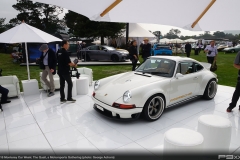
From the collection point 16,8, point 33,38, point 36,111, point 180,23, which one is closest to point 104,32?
point 33,38

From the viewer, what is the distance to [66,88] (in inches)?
228

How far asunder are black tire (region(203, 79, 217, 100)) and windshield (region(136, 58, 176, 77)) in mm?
1589

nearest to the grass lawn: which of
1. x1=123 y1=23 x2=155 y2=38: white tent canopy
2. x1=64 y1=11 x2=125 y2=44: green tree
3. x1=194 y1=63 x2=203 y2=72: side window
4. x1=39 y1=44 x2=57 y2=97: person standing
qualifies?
x1=194 y1=63 x2=203 y2=72: side window

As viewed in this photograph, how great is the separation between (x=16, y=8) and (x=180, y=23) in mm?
43933

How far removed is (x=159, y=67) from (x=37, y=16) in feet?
135

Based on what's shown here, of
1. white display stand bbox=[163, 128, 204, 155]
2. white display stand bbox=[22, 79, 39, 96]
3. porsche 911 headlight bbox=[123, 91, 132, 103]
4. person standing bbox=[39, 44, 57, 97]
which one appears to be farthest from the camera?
white display stand bbox=[22, 79, 39, 96]

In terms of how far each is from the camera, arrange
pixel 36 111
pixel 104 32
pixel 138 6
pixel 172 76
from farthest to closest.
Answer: pixel 104 32 → pixel 36 111 → pixel 172 76 → pixel 138 6

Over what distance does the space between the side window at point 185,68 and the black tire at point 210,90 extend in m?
0.85

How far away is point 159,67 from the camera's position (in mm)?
4883

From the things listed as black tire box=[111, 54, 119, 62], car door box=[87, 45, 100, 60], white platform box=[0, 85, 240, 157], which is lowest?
white platform box=[0, 85, 240, 157]

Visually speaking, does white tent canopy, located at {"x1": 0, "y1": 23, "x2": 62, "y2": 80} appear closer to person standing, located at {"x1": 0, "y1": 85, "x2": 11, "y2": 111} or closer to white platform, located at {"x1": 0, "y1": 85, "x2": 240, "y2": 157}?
person standing, located at {"x1": 0, "y1": 85, "x2": 11, "y2": 111}

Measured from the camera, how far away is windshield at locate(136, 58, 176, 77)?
467 centimetres

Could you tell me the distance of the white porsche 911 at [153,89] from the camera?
3871 millimetres

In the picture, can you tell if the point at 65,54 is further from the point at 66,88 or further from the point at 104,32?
the point at 104,32
